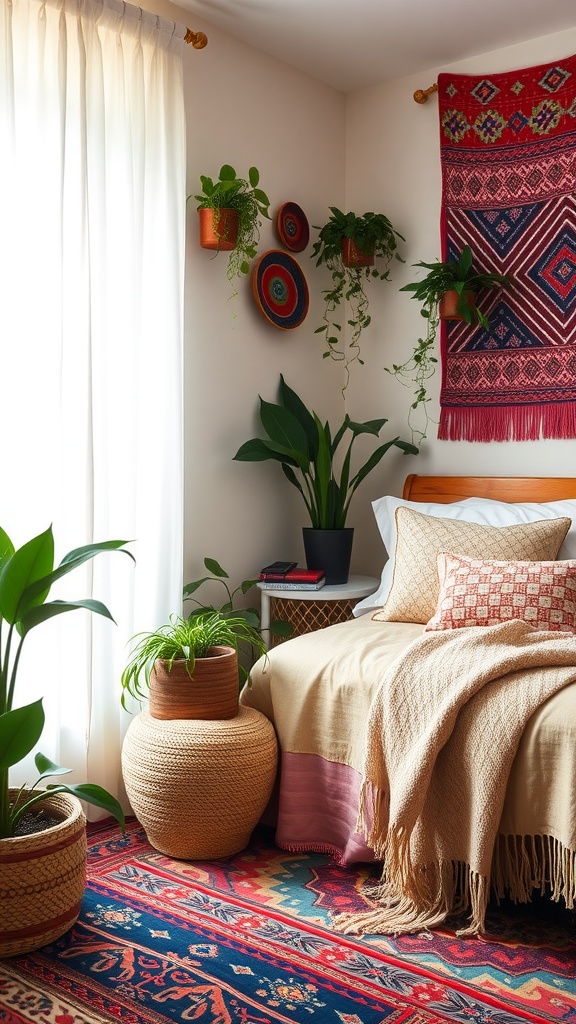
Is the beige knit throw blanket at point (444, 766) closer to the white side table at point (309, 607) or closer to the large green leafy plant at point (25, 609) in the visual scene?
the large green leafy plant at point (25, 609)

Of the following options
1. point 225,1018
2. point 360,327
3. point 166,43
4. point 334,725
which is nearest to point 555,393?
point 360,327

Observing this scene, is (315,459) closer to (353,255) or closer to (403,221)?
(353,255)

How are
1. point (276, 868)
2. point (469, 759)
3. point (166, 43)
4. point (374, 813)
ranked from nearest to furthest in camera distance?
point (469, 759) < point (374, 813) < point (276, 868) < point (166, 43)

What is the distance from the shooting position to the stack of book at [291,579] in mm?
3309

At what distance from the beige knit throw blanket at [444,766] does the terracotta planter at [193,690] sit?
48cm

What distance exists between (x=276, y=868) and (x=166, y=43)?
8.20 ft

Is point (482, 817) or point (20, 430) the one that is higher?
point (20, 430)

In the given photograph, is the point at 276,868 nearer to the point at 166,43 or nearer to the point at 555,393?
the point at 555,393

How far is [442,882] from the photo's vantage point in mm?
2285

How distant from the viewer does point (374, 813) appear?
2.39 meters

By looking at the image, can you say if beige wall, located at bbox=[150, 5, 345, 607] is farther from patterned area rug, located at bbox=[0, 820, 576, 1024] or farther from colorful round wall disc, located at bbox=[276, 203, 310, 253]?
patterned area rug, located at bbox=[0, 820, 576, 1024]

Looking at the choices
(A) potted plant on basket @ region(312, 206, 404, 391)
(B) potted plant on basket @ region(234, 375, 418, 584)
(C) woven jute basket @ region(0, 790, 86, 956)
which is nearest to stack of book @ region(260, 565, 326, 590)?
(B) potted plant on basket @ region(234, 375, 418, 584)

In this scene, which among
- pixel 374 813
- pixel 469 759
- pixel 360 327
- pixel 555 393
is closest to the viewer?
pixel 469 759

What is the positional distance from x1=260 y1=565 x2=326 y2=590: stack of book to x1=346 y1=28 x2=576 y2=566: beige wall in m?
0.69
